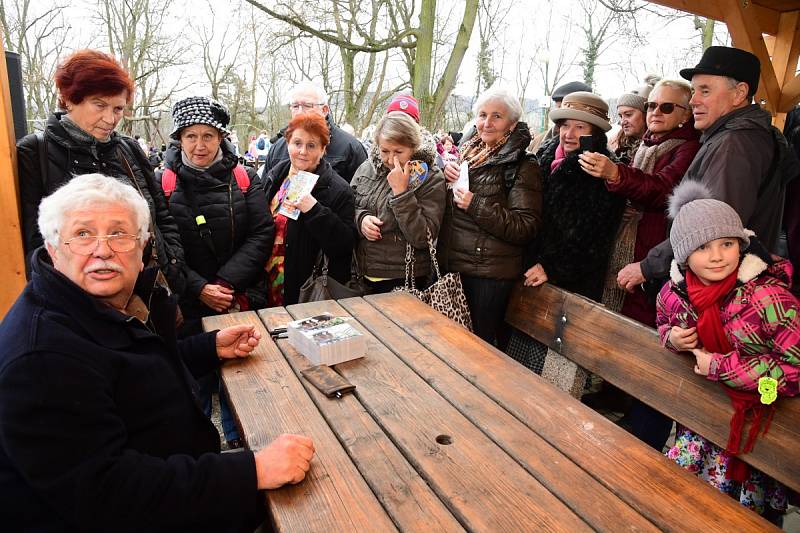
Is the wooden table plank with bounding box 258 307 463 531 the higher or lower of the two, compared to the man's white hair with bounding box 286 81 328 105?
lower

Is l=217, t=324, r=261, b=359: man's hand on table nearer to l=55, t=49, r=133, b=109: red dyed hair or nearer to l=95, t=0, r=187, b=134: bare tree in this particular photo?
l=55, t=49, r=133, b=109: red dyed hair

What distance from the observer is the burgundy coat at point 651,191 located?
2768mm

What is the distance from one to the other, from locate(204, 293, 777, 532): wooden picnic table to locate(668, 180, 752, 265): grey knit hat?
0.74 meters

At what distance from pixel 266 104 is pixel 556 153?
2328 centimetres

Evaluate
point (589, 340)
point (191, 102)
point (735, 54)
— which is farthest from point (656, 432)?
point (191, 102)

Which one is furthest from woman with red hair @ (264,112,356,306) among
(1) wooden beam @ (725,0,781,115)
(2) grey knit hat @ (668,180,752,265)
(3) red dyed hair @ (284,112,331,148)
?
(1) wooden beam @ (725,0,781,115)

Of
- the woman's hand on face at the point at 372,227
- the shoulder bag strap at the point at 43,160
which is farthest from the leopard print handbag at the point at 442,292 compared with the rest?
the shoulder bag strap at the point at 43,160

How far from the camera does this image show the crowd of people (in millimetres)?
1273

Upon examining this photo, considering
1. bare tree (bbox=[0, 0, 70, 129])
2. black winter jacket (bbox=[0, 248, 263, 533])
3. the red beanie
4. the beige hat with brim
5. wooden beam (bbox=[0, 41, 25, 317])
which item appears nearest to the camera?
black winter jacket (bbox=[0, 248, 263, 533])

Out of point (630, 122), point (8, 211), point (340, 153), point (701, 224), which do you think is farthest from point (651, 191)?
point (8, 211)

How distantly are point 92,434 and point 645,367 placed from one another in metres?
2.00

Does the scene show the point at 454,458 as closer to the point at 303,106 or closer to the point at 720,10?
the point at 303,106

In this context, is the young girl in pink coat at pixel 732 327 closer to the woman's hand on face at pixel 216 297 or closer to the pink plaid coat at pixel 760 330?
the pink plaid coat at pixel 760 330

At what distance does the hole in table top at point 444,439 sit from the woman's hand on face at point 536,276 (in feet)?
5.11
